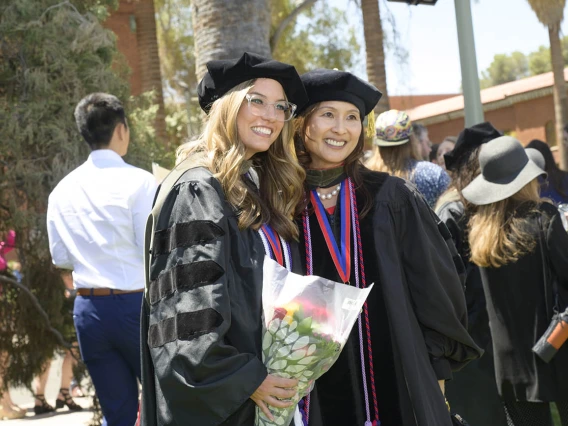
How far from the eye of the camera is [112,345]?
4.80m

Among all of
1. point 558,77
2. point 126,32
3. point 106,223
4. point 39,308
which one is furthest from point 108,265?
point 558,77

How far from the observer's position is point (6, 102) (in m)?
7.41

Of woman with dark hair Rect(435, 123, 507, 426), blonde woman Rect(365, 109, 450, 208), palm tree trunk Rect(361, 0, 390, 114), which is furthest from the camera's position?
palm tree trunk Rect(361, 0, 390, 114)

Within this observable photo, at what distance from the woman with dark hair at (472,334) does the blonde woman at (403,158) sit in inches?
22.4

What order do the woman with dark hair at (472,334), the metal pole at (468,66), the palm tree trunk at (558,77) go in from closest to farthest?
1. the woman with dark hair at (472,334)
2. the metal pole at (468,66)
3. the palm tree trunk at (558,77)

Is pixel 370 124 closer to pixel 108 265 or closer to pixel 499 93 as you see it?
pixel 108 265

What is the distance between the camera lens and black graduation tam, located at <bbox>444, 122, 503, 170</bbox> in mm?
5309

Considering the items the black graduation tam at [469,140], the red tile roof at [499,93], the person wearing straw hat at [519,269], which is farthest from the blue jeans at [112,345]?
the red tile roof at [499,93]

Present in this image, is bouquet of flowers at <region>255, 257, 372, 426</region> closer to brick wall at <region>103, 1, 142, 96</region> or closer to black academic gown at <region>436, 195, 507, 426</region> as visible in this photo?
black academic gown at <region>436, 195, 507, 426</region>

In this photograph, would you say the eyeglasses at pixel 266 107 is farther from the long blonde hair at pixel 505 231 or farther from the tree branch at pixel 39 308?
the tree branch at pixel 39 308

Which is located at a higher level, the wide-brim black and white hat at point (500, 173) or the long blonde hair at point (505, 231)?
the wide-brim black and white hat at point (500, 173)

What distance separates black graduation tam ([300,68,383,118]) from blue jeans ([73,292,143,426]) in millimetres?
1852

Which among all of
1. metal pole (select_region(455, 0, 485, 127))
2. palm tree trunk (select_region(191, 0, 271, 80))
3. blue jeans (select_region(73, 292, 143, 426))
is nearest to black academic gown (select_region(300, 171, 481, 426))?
blue jeans (select_region(73, 292, 143, 426))

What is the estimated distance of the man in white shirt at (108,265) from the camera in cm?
477
